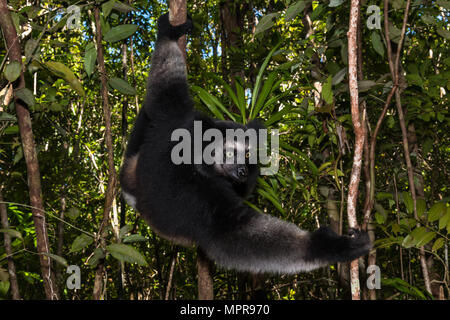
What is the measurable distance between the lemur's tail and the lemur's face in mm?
608

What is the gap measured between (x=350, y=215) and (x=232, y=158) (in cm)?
113

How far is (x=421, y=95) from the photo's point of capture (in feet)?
12.5

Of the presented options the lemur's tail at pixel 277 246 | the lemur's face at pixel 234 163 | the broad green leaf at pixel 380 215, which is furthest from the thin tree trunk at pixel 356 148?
the broad green leaf at pixel 380 215

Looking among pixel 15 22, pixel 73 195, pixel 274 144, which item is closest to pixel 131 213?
pixel 73 195

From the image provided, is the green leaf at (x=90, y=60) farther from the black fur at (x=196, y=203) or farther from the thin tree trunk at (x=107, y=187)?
the black fur at (x=196, y=203)

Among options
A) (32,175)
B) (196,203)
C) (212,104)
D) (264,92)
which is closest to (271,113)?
(264,92)

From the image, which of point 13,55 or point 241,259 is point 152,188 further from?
point 13,55

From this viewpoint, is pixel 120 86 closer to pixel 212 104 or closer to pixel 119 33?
pixel 119 33

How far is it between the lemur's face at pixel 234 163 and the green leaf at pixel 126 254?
0.87 meters

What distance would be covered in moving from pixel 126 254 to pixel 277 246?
2.97 ft

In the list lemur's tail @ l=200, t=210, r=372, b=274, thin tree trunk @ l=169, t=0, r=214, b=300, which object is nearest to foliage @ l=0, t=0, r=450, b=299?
thin tree trunk @ l=169, t=0, r=214, b=300

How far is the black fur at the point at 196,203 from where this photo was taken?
7.01 feet

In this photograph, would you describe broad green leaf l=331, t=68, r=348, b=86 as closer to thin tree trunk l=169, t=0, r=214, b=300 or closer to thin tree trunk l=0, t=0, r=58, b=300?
thin tree trunk l=169, t=0, r=214, b=300

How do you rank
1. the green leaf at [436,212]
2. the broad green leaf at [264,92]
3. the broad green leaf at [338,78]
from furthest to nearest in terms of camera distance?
the broad green leaf at [264,92], the broad green leaf at [338,78], the green leaf at [436,212]
